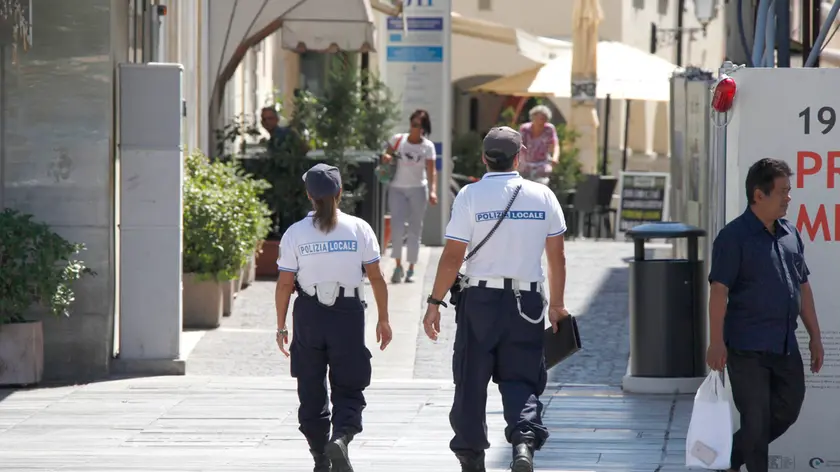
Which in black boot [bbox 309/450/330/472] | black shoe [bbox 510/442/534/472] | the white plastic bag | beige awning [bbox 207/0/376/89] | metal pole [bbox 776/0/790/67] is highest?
beige awning [bbox 207/0/376/89]

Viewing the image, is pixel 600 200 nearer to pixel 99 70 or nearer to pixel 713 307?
pixel 99 70

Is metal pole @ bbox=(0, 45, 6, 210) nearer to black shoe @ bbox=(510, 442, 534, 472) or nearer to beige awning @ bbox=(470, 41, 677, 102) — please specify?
black shoe @ bbox=(510, 442, 534, 472)

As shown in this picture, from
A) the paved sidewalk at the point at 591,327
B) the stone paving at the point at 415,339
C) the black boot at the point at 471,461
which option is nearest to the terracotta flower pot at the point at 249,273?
the stone paving at the point at 415,339

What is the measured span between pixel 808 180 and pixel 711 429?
4.30ft

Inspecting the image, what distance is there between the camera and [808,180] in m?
7.86

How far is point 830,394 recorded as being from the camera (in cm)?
788

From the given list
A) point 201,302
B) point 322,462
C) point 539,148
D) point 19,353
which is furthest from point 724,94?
point 539,148

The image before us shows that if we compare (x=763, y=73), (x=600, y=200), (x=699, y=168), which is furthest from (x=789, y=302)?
(x=600, y=200)

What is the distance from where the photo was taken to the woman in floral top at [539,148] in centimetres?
1970

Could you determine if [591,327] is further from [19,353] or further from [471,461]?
[471,461]

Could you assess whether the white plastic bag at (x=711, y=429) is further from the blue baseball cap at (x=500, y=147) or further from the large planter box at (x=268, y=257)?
the large planter box at (x=268, y=257)

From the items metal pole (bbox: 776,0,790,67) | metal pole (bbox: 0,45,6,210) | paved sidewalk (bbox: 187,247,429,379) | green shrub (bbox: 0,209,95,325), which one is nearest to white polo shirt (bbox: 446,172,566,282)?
metal pole (bbox: 776,0,790,67)

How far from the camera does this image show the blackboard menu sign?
25.0 meters

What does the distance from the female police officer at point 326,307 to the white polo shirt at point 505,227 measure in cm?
54
